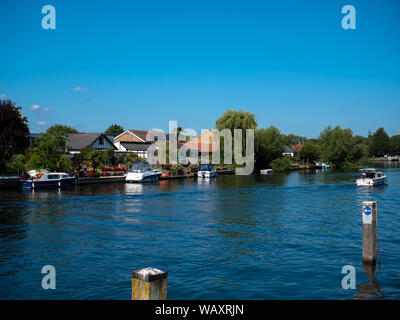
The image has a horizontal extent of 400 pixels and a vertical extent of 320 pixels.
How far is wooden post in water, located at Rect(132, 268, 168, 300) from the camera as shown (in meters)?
7.70

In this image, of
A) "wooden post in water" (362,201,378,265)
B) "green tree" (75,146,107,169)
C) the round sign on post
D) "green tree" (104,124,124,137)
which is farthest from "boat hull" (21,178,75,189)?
"green tree" (104,124,124,137)

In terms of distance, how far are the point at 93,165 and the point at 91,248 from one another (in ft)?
162

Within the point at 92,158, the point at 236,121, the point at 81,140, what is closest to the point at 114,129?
the point at 81,140

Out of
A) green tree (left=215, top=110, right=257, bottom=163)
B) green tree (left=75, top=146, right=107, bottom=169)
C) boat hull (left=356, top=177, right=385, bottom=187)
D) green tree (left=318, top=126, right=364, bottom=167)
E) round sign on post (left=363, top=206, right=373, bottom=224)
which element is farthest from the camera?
green tree (left=318, top=126, right=364, bottom=167)

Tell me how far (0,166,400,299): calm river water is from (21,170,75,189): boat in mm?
15113

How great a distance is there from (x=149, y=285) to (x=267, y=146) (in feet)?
329

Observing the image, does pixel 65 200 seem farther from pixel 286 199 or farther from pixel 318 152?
pixel 318 152

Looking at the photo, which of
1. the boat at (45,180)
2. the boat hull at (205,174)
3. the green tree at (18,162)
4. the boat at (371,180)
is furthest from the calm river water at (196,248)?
the boat hull at (205,174)

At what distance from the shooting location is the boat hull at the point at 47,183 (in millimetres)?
50094

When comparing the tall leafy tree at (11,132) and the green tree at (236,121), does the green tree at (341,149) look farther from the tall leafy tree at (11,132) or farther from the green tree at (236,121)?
the tall leafy tree at (11,132)

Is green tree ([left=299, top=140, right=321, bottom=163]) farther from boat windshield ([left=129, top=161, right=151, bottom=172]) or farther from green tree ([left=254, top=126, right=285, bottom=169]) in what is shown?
boat windshield ([left=129, top=161, right=151, bottom=172])

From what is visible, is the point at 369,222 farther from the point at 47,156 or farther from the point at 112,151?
the point at 112,151

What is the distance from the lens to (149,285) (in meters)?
7.70
